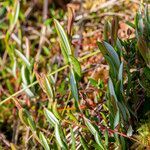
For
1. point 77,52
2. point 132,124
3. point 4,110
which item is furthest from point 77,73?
point 4,110

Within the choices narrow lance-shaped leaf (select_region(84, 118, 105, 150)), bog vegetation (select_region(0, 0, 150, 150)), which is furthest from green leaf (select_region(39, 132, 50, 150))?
narrow lance-shaped leaf (select_region(84, 118, 105, 150))

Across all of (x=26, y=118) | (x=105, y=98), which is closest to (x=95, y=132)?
(x=105, y=98)

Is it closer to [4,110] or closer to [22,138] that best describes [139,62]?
[22,138]

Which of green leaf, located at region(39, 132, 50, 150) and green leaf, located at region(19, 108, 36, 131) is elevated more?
green leaf, located at region(19, 108, 36, 131)

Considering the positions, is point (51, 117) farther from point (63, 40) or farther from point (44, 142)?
point (63, 40)

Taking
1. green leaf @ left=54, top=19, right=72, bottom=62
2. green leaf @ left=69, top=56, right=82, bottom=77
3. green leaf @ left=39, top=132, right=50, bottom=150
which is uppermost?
green leaf @ left=54, top=19, right=72, bottom=62

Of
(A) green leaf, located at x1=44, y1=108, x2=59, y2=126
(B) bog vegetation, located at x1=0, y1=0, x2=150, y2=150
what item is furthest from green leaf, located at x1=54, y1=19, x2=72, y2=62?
(A) green leaf, located at x1=44, y1=108, x2=59, y2=126

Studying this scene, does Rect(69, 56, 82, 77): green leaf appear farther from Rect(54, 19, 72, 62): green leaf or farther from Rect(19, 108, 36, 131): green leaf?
Rect(19, 108, 36, 131): green leaf

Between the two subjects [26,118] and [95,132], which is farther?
[26,118]

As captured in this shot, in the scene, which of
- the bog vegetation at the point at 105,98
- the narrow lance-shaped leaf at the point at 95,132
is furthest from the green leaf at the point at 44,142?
the narrow lance-shaped leaf at the point at 95,132

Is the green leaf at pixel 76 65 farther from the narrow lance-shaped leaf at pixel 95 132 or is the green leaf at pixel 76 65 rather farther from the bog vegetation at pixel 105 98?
the narrow lance-shaped leaf at pixel 95 132

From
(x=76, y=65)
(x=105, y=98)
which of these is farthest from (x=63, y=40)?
(x=105, y=98)

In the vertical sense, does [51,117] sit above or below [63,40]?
below

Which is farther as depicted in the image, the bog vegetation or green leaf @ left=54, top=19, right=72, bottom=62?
green leaf @ left=54, top=19, right=72, bottom=62
